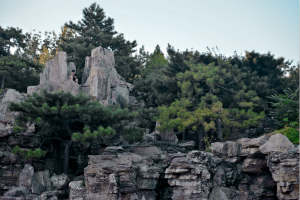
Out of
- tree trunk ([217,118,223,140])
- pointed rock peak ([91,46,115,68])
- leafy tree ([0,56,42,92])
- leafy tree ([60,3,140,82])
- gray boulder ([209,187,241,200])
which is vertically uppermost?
leafy tree ([60,3,140,82])

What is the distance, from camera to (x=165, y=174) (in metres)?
10.5

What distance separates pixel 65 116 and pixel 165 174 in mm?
4087

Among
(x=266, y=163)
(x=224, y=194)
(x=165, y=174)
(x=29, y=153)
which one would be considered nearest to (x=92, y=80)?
(x=29, y=153)

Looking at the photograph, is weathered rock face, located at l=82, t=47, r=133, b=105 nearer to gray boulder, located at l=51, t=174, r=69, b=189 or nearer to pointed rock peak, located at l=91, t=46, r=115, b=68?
pointed rock peak, located at l=91, t=46, r=115, b=68

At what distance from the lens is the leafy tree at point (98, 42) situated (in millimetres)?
19922

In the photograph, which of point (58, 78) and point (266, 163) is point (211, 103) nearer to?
point (266, 163)

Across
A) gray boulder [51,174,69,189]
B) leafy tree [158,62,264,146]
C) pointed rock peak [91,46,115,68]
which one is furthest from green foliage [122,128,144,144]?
pointed rock peak [91,46,115,68]

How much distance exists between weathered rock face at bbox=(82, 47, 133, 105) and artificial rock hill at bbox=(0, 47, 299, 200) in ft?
10.4

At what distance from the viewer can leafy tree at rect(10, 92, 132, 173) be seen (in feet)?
36.0

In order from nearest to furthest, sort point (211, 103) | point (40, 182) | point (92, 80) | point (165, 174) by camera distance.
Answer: point (165, 174)
point (40, 182)
point (92, 80)
point (211, 103)

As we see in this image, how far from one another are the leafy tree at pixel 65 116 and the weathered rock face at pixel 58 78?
268 cm

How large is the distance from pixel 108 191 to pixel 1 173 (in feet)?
15.3

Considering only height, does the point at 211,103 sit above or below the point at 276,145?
above

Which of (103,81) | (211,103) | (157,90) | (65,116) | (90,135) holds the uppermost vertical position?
(103,81)
